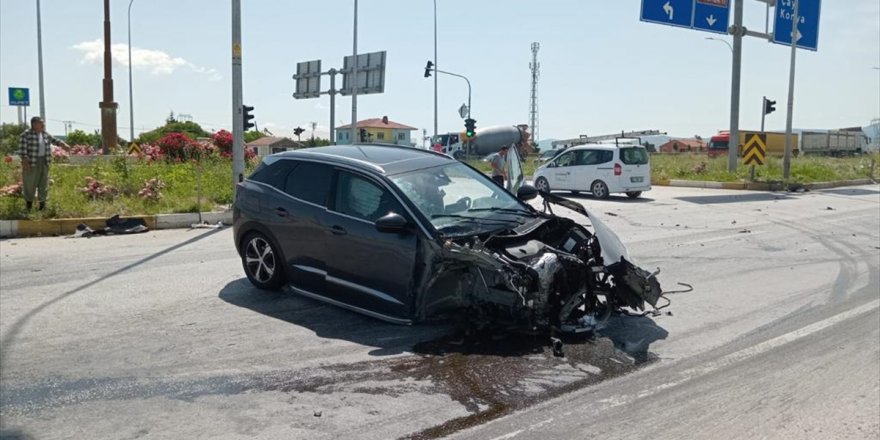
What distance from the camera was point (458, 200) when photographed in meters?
6.34

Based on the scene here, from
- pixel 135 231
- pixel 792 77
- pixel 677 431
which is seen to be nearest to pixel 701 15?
pixel 792 77

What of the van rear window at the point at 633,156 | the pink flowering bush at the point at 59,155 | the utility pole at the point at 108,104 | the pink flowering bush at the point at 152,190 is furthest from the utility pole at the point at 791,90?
the utility pole at the point at 108,104

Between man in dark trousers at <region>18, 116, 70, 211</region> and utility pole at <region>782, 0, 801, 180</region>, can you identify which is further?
utility pole at <region>782, 0, 801, 180</region>

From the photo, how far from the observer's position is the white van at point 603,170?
66.4ft

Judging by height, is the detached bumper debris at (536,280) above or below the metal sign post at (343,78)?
below

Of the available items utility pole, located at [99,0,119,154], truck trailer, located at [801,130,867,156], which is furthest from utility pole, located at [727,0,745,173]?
→ truck trailer, located at [801,130,867,156]

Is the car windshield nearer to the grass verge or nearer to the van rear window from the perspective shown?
the grass verge

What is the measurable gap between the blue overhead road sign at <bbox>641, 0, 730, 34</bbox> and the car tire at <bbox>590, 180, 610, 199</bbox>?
20.2ft

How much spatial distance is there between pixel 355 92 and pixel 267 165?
22.9 metres

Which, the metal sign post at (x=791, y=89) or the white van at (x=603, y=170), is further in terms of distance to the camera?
the metal sign post at (x=791, y=89)

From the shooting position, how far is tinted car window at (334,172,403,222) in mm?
6047

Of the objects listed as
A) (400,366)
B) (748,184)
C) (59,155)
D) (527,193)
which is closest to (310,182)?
(527,193)

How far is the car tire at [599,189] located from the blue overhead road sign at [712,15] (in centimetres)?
775

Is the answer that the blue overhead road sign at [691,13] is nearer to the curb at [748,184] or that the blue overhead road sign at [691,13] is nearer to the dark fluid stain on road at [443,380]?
the curb at [748,184]
